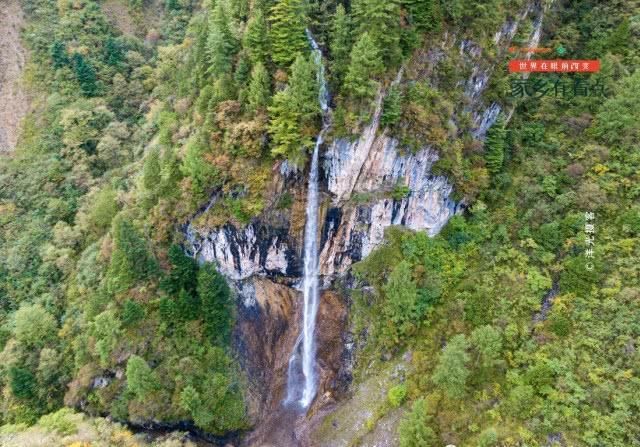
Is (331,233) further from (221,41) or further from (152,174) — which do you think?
(221,41)

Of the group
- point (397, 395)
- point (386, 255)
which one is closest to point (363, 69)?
point (386, 255)

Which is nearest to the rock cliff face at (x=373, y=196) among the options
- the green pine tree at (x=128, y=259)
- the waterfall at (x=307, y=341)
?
the waterfall at (x=307, y=341)

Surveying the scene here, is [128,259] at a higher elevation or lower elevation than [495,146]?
lower

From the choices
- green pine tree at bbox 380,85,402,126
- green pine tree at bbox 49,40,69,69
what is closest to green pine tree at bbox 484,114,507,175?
green pine tree at bbox 380,85,402,126

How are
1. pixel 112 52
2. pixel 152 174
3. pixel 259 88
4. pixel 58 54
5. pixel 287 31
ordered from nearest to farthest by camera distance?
pixel 287 31 < pixel 259 88 < pixel 152 174 < pixel 58 54 < pixel 112 52

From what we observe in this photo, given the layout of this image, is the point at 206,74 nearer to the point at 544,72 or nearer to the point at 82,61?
the point at 82,61

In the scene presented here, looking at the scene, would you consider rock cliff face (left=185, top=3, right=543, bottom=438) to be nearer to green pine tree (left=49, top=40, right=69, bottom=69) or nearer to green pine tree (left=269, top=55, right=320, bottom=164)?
green pine tree (left=269, top=55, right=320, bottom=164)
